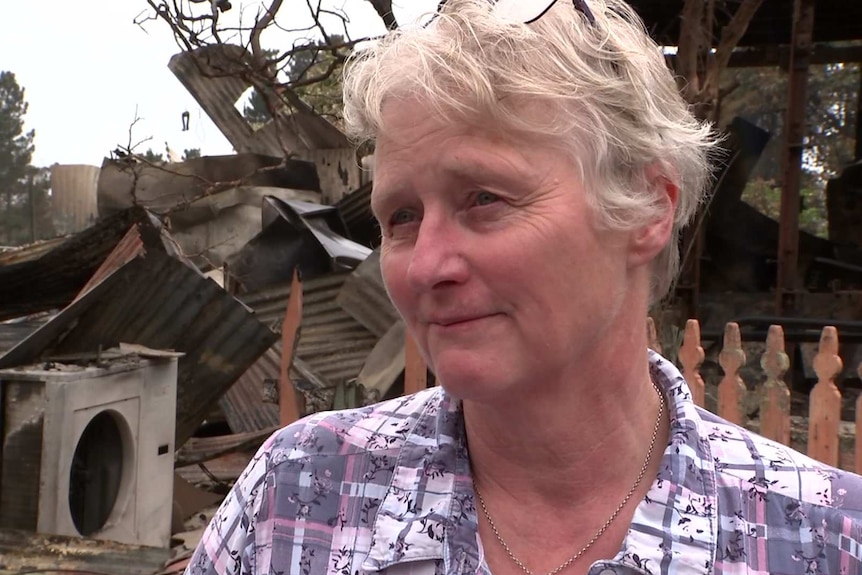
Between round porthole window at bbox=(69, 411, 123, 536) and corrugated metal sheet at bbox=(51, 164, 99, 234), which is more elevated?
corrugated metal sheet at bbox=(51, 164, 99, 234)

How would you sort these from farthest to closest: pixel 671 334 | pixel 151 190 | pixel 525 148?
1. pixel 151 190
2. pixel 671 334
3. pixel 525 148

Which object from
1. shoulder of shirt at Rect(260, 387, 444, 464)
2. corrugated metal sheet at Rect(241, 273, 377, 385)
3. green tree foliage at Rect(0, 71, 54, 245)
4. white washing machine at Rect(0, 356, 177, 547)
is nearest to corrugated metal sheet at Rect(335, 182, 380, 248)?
corrugated metal sheet at Rect(241, 273, 377, 385)

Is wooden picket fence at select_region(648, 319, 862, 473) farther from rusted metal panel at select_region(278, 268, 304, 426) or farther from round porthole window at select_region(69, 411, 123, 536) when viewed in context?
round porthole window at select_region(69, 411, 123, 536)

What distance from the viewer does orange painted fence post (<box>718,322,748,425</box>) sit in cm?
449

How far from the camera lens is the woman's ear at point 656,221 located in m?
1.39

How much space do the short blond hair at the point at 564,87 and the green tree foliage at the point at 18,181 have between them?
15198 mm

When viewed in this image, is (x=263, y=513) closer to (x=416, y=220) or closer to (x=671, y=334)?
(x=416, y=220)

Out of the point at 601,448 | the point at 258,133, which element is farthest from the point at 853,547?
the point at 258,133

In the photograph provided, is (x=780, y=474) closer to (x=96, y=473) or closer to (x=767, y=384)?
(x=767, y=384)

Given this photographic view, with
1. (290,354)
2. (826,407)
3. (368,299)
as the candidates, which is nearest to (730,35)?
(826,407)

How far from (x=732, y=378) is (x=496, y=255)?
3.60 meters

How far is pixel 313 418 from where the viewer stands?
156 centimetres

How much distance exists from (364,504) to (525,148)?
0.62 m

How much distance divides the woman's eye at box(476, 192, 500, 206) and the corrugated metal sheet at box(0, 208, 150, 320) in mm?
3944
